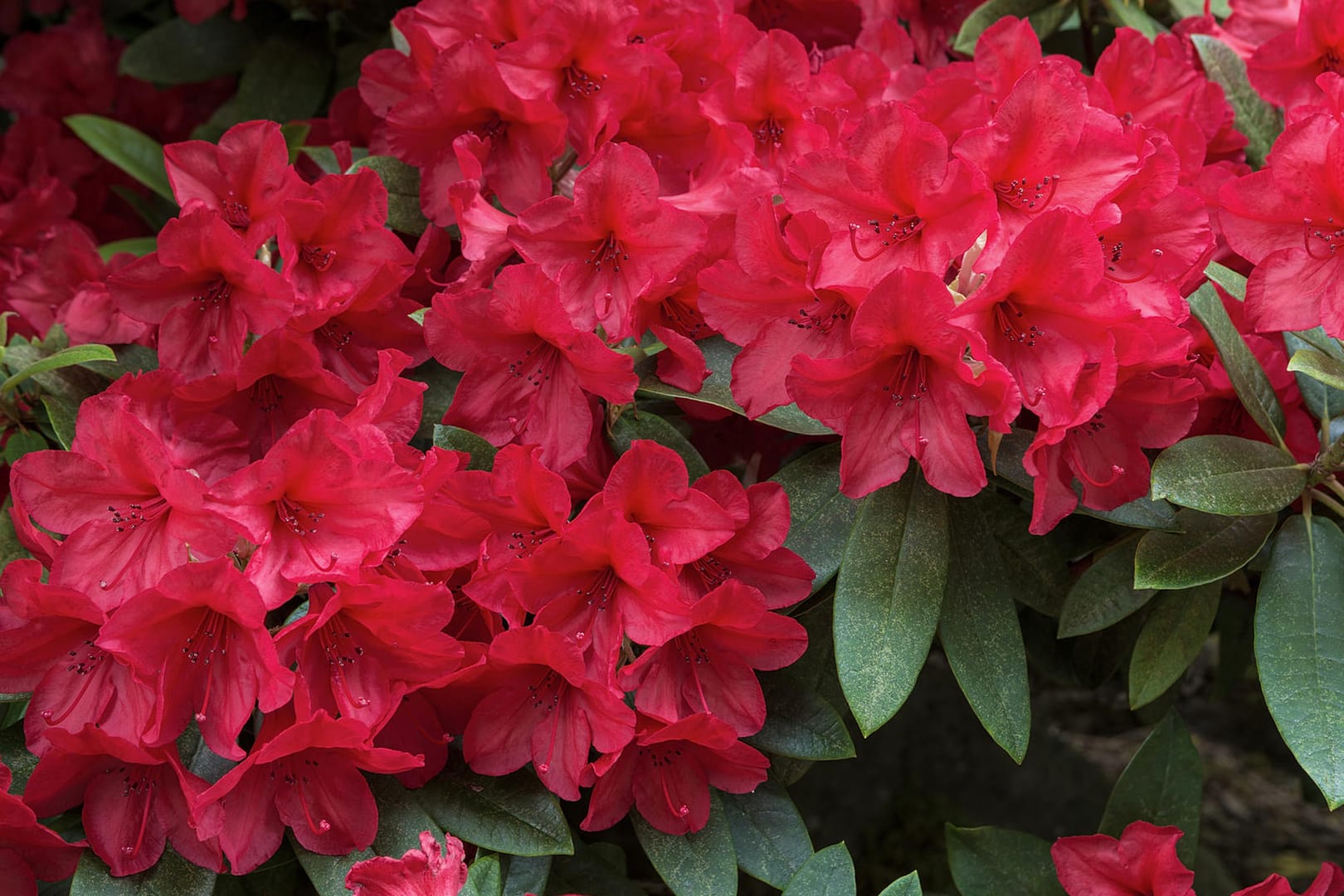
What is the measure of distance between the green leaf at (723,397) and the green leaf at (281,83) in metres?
0.95

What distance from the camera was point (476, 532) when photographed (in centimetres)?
102

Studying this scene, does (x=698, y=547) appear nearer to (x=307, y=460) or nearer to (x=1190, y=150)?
(x=307, y=460)

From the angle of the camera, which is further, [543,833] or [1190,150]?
[1190,150]

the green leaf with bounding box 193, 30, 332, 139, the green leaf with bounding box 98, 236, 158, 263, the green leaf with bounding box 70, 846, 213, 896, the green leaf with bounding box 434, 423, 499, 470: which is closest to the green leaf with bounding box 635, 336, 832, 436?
the green leaf with bounding box 434, 423, 499, 470

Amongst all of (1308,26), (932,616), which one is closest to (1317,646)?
(932,616)

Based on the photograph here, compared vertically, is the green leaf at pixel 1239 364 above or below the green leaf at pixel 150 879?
above

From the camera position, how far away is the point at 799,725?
3.68 ft

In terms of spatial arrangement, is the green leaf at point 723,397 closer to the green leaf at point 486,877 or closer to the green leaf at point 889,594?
the green leaf at point 889,594

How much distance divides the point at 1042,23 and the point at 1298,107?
1.56 feet

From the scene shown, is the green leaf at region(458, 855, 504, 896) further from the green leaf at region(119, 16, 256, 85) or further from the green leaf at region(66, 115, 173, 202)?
the green leaf at region(119, 16, 256, 85)

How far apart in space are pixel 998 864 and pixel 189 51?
5.14ft

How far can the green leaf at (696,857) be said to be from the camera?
3.48ft

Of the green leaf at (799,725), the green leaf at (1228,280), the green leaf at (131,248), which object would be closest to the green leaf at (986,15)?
the green leaf at (1228,280)

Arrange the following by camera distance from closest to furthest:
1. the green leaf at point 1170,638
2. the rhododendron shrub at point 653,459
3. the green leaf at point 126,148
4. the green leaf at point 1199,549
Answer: the rhododendron shrub at point 653,459 < the green leaf at point 1199,549 < the green leaf at point 1170,638 < the green leaf at point 126,148
